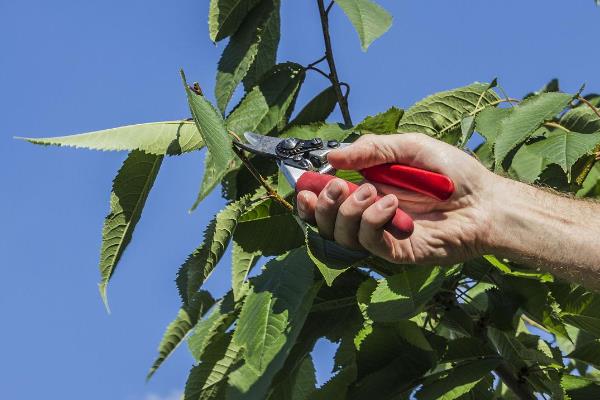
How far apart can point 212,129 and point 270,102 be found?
20.2 inches

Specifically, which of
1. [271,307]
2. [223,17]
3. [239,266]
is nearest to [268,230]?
[239,266]

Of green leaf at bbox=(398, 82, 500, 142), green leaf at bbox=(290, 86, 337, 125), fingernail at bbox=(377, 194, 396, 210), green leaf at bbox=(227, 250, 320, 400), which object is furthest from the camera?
green leaf at bbox=(290, 86, 337, 125)

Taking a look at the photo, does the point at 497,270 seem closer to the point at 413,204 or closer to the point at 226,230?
the point at 413,204

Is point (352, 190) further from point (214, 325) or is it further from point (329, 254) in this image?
point (214, 325)

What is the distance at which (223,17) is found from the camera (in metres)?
3.13

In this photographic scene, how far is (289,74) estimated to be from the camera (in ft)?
10.4

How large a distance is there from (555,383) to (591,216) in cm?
41

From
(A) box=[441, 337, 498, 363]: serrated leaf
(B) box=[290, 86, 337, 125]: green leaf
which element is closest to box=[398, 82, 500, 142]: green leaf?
(B) box=[290, 86, 337, 125]: green leaf

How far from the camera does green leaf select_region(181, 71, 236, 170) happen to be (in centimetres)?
252

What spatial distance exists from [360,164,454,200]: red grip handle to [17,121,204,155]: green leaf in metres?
0.44

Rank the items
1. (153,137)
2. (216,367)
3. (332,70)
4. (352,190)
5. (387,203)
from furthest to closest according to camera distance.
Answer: (332,70)
(216,367)
(153,137)
(352,190)
(387,203)

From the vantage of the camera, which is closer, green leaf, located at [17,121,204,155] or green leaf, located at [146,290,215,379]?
green leaf, located at [17,121,204,155]

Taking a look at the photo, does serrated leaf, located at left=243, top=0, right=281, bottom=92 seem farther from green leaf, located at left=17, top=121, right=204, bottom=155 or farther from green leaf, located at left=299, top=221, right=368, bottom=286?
green leaf, located at left=299, top=221, right=368, bottom=286

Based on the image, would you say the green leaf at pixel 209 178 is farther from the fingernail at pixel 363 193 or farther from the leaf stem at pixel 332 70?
the leaf stem at pixel 332 70
